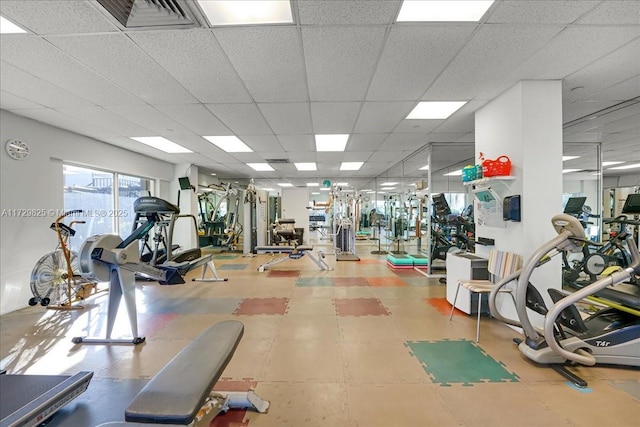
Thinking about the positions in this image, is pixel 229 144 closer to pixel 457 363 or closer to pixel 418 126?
pixel 418 126

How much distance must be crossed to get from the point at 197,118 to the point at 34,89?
178 cm

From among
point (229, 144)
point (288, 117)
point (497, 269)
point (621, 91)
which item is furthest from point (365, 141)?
point (621, 91)

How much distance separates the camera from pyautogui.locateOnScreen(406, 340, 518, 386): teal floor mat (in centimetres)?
228

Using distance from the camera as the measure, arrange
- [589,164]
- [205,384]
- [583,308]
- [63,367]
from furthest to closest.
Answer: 1. [589,164]
2. [583,308]
3. [63,367]
4. [205,384]

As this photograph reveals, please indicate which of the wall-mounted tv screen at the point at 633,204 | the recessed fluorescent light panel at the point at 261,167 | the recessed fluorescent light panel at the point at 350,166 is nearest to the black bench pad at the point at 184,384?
the wall-mounted tv screen at the point at 633,204

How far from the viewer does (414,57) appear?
2.57 metres

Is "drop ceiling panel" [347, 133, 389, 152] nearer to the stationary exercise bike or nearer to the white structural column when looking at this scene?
the white structural column

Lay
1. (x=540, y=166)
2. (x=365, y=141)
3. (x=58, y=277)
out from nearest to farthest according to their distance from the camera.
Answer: (x=540, y=166) → (x=58, y=277) → (x=365, y=141)

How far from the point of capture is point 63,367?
2.49 metres

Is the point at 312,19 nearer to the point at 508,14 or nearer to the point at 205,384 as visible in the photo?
the point at 508,14

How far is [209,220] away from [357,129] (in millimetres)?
6453

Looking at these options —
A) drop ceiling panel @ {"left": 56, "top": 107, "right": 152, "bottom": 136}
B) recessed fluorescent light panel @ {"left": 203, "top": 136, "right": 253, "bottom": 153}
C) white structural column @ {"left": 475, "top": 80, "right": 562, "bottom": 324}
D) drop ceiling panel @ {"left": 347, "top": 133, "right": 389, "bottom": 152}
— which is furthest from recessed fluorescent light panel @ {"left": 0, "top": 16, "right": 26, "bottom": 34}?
white structural column @ {"left": 475, "top": 80, "right": 562, "bottom": 324}

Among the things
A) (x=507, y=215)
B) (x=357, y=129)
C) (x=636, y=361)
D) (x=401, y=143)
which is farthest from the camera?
(x=401, y=143)

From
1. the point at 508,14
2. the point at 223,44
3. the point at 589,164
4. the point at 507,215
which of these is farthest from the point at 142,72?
the point at 589,164
